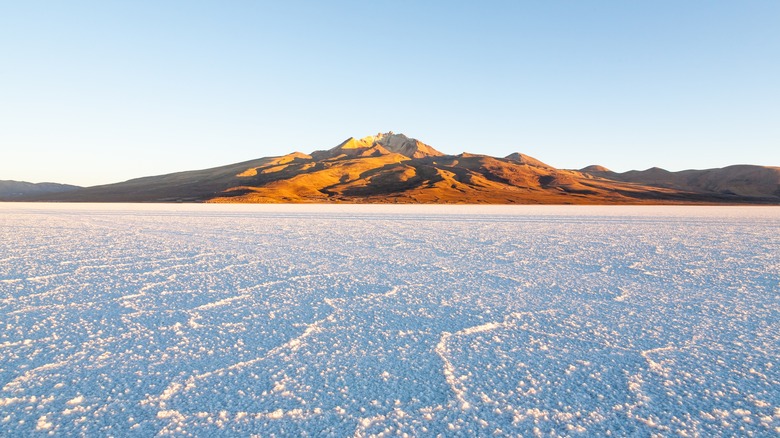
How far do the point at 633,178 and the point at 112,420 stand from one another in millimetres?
187697

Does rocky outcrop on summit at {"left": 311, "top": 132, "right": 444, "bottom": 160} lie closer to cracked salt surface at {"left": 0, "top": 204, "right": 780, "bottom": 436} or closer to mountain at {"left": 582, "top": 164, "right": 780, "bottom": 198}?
mountain at {"left": 582, "top": 164, "right": 780, "bottom": 198}

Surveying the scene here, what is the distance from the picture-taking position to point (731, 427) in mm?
2297

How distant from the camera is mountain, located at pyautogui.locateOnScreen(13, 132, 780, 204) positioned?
8950cm

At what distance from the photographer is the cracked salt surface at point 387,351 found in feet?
7.80

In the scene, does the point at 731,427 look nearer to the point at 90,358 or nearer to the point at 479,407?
the point at 479,407

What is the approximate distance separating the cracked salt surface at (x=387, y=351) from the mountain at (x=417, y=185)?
72.3 metres

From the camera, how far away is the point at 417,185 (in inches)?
4028

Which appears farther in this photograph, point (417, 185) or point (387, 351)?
point (417, 185)

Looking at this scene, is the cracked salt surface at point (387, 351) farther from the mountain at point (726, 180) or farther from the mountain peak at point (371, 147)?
the mountain peak at point (371, 147)

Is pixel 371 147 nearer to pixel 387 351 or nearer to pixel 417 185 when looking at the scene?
pixel 417 185

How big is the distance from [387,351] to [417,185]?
99623mm

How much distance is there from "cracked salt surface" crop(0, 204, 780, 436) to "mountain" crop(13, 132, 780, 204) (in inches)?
2848

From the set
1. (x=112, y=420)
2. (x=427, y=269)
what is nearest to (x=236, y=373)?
(x=112, y=420)

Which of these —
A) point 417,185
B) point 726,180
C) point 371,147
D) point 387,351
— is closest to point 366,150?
point 371,147
